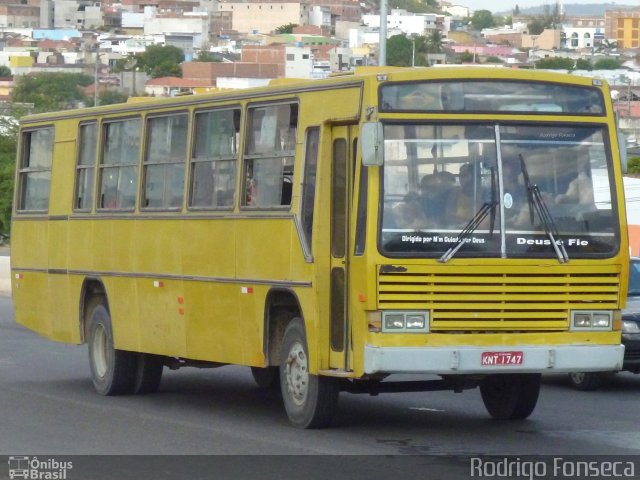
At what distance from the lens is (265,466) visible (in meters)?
10.6

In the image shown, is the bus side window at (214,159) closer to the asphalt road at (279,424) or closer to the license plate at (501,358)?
the asphalt road at (279,424)

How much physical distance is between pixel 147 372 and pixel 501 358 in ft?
17.5

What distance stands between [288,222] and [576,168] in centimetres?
229

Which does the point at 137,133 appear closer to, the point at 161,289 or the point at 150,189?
the point at 150,189

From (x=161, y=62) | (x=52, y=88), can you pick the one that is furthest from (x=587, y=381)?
(x=161, y=62)

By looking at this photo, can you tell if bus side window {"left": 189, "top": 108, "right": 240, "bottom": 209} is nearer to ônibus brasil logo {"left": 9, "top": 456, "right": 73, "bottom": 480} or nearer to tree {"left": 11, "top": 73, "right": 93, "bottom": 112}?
ônibus brasil logo {"left": 9, "top": 456, "right": 73, "bottom": 480}

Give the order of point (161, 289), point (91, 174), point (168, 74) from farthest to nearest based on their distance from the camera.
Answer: point (168, 74), point (91, 174), point (161, 289)

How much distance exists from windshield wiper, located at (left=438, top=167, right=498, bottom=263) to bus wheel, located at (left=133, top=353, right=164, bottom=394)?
516cm

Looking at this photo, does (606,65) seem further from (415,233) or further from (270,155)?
(415,233)

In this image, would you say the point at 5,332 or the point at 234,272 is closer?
the point at 234,272

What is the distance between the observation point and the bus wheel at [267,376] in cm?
1581

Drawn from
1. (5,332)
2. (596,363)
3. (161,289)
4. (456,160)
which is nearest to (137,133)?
(161,289)

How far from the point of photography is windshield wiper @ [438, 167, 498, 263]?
37.7 ft

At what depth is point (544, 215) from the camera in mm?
11797
